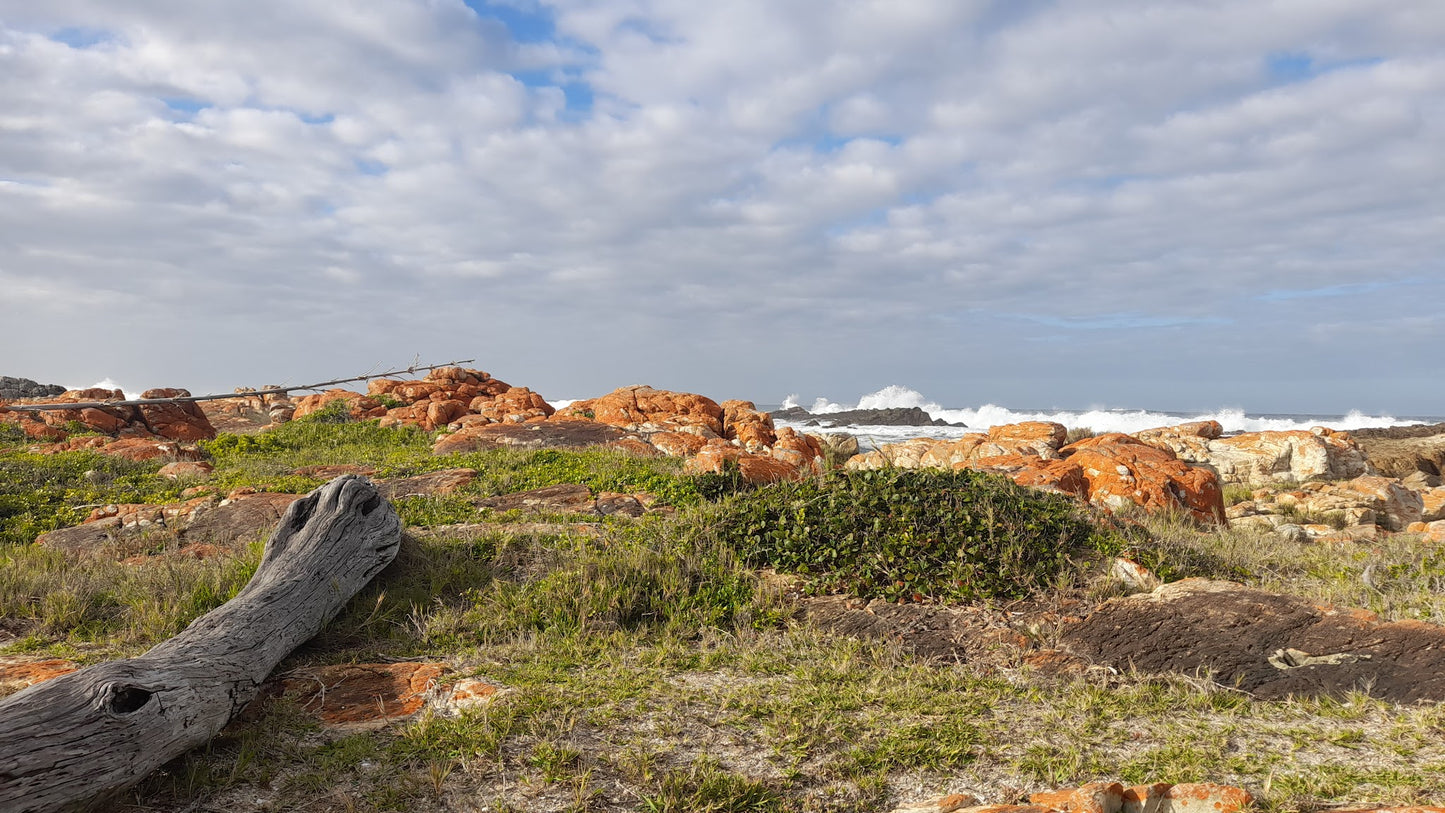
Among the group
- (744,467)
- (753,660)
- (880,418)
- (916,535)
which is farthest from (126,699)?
(880,418)

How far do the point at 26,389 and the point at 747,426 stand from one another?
26.8 metres

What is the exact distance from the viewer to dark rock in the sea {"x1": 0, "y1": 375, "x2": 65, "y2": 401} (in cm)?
2679

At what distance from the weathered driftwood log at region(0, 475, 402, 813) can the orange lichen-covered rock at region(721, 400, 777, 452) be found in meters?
10.5

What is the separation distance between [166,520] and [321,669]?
243 inches

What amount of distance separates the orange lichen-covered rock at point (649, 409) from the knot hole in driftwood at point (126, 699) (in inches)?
623

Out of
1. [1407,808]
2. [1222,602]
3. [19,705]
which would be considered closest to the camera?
[1407,808]

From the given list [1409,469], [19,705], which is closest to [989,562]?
[19,705]

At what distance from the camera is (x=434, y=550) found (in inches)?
312

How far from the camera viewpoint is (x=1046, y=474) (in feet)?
35.3

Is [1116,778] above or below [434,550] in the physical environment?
below

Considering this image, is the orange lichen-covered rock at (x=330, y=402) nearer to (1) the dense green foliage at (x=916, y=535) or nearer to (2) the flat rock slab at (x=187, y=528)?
(2) the flat rock slab at (x=187, y=528)

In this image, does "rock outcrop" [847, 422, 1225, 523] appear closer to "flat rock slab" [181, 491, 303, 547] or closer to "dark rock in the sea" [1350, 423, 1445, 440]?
"flat rock slab" [181, 491, 303, 547]

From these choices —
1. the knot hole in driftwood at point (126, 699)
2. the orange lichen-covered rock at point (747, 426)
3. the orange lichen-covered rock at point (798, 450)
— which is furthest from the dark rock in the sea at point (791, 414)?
the knot hole in driftwood at point (126, 699)

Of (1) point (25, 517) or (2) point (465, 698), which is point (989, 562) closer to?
(2) point (465, 698)
